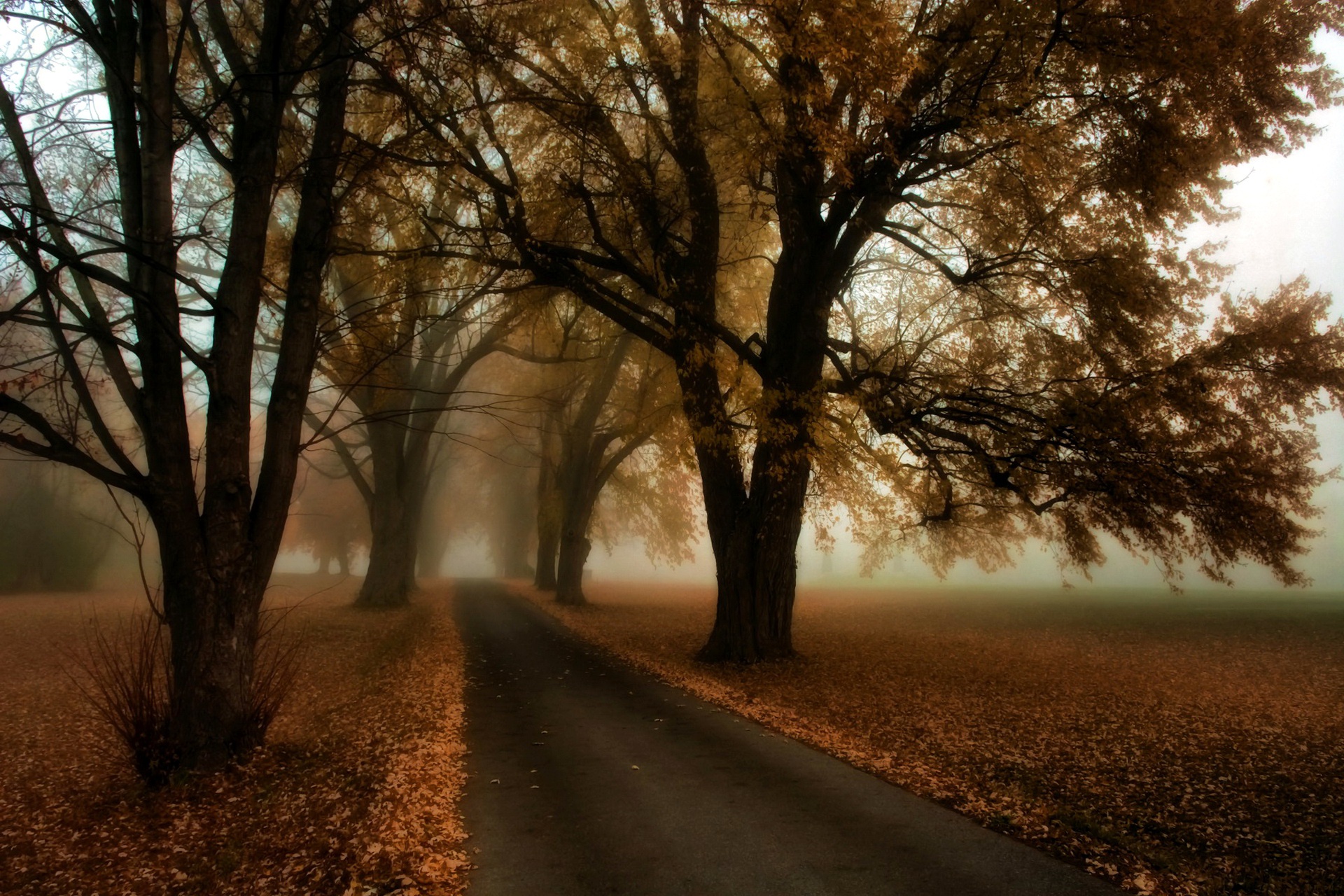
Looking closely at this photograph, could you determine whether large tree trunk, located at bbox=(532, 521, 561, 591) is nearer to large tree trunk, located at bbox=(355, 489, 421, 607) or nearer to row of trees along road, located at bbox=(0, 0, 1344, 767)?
large tree trunk, located at bbox=(355, 489, 421, 607)

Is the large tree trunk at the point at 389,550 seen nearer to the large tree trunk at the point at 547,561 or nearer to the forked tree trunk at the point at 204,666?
the large tree trunk at the point at 547,561

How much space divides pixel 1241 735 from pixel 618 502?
72.8 ft

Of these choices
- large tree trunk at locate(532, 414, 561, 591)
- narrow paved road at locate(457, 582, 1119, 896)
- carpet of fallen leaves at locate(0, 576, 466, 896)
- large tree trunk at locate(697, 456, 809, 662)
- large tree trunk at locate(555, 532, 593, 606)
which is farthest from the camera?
large tree trunk at locate(532, 414, 561, 591)

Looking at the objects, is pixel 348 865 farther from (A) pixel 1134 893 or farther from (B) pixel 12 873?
(A) pixel 1134 893

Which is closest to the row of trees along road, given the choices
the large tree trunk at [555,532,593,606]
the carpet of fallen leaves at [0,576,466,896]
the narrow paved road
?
the carpet of fallen leaves at [0,576,466,896]

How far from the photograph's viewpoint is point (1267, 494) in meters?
9.69

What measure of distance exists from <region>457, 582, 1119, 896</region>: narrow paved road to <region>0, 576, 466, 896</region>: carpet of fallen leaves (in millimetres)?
365

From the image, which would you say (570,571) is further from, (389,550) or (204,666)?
(204,666)

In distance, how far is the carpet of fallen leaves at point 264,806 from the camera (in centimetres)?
427

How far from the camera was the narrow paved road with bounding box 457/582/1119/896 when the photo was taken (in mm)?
4164

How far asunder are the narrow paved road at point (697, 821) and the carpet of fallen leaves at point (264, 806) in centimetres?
37

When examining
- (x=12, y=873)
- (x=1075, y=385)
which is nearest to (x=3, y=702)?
(x=12, y=873)

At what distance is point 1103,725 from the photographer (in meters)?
7.78

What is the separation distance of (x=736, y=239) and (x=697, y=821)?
32.3 feet
